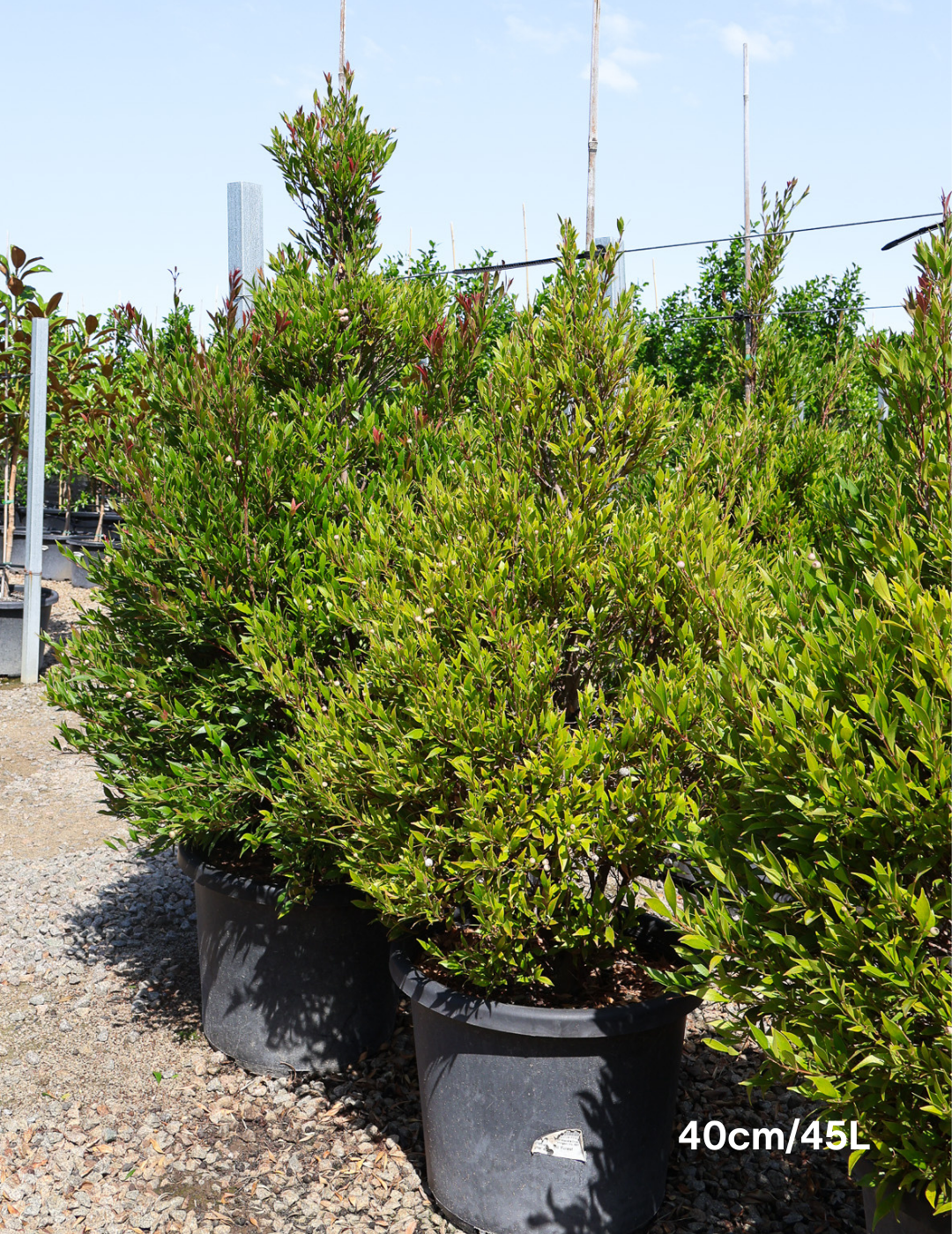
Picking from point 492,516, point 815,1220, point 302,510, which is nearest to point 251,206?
point 302,510

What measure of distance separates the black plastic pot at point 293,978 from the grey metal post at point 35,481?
600 cm

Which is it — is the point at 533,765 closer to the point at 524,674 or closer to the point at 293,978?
the point at 524,674

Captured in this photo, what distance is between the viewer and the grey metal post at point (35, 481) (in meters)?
8.60

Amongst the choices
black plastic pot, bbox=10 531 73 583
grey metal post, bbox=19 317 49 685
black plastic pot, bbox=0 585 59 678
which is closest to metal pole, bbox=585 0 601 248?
grey metal post, bbox=19 317 49 685

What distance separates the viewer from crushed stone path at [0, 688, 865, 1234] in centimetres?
277

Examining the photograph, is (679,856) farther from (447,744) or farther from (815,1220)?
(815,1220)

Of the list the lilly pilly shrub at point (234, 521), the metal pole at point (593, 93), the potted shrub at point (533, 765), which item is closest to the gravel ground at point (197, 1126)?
the potted shrub at point (533, 765)

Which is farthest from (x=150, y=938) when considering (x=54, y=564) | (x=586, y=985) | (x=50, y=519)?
(x=50, y=519)

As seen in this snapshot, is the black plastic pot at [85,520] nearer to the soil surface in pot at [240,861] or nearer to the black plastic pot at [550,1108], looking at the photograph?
the soil surface in pot at [240,861]

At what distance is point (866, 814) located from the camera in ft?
5.76

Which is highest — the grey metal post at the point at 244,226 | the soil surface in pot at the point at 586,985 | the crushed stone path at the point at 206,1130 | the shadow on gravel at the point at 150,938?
the grey metal post at the point at 244,226

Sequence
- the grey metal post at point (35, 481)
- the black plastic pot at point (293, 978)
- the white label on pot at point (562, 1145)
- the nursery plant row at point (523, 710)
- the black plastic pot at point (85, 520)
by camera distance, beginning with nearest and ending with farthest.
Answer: the nursery plant row at point (523, 710), the white label on pot at point (562, 1145), the black plastic pot at point (293, 978), the grey metal post at point (35, 481), the black plastic pot at point (85, 520)

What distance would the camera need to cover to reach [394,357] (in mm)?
3887

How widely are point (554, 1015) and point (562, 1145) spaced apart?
395 millimetres
